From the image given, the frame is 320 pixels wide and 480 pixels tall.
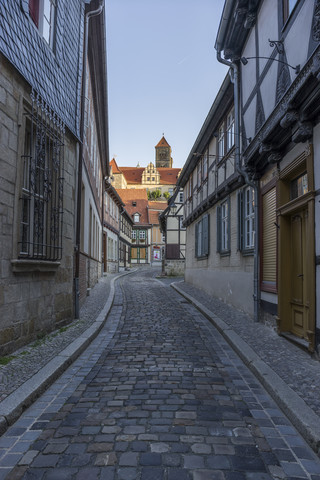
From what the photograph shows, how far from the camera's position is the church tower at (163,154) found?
10425cm

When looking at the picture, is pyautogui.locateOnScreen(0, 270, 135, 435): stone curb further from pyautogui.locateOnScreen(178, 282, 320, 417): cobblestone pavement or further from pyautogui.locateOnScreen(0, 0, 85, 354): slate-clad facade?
pyautogui.locateOnScreen(178, 282, 320, 417): cobblestone pavement

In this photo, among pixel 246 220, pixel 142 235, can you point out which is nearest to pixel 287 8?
pixel 246 220

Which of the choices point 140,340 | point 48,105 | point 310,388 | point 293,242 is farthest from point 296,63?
point 140,340

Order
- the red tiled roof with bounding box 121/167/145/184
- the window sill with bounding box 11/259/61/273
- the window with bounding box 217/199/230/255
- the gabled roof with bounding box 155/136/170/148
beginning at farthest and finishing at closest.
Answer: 1. the gabled roof with bounding box 155/136/170/148
2. the red tiled roof with bounding box 121/167/145/184
3. the window with bounding box 217/199/230/255
4. the window sill with bounding box 11/259/61/273

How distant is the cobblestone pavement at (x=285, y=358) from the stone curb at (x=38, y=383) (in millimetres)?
2610

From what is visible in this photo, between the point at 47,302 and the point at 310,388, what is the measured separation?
437 centimetres

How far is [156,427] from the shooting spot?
339 cm

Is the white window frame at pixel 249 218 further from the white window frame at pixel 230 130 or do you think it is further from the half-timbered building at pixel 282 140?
the white window frame at pixel 230 130

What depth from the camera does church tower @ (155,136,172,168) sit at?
10425 centimetres

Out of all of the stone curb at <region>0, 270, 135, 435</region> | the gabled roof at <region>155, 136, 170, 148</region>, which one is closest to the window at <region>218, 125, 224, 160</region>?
the stone curb at <region>0, 270, 135, 435</region>

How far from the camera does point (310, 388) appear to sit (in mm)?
4148

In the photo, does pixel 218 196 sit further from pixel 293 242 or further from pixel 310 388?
pixel 310 388

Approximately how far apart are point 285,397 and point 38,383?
2523mm

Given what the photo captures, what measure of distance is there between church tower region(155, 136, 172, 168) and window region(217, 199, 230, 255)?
93060mm
